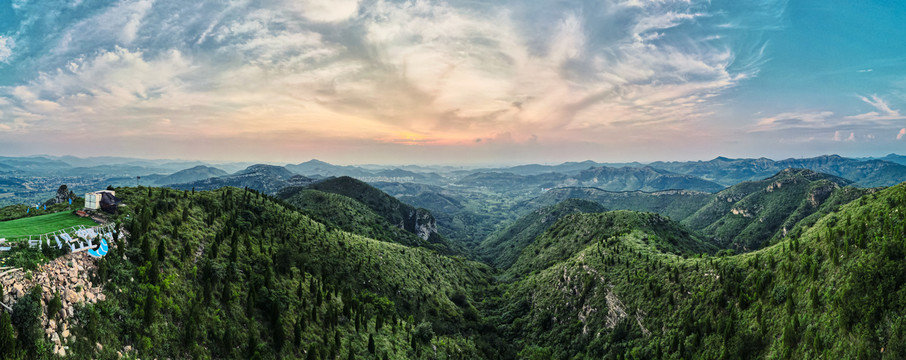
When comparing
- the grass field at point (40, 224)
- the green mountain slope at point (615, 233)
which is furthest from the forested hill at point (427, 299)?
the green mountain slope at point (615, 233)

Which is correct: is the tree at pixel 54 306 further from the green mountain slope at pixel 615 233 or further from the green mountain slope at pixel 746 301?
the green mountain slope at pixel 615 233

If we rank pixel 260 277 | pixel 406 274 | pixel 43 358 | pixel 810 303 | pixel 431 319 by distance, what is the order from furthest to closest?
1. pixel 406 274
2. pixel 431 319
3. pixel 260 277
4. pixel 810 303
5. pixel 43 358

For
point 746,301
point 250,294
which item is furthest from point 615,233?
point 250,294

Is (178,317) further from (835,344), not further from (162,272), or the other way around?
(835,344)

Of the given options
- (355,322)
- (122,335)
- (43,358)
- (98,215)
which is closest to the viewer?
(43,358)

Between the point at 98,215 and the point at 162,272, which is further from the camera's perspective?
the point at 98,215

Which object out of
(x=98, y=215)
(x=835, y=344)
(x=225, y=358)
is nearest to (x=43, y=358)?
(x=225, y=358)

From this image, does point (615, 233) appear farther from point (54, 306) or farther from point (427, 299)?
point (54, 306)
